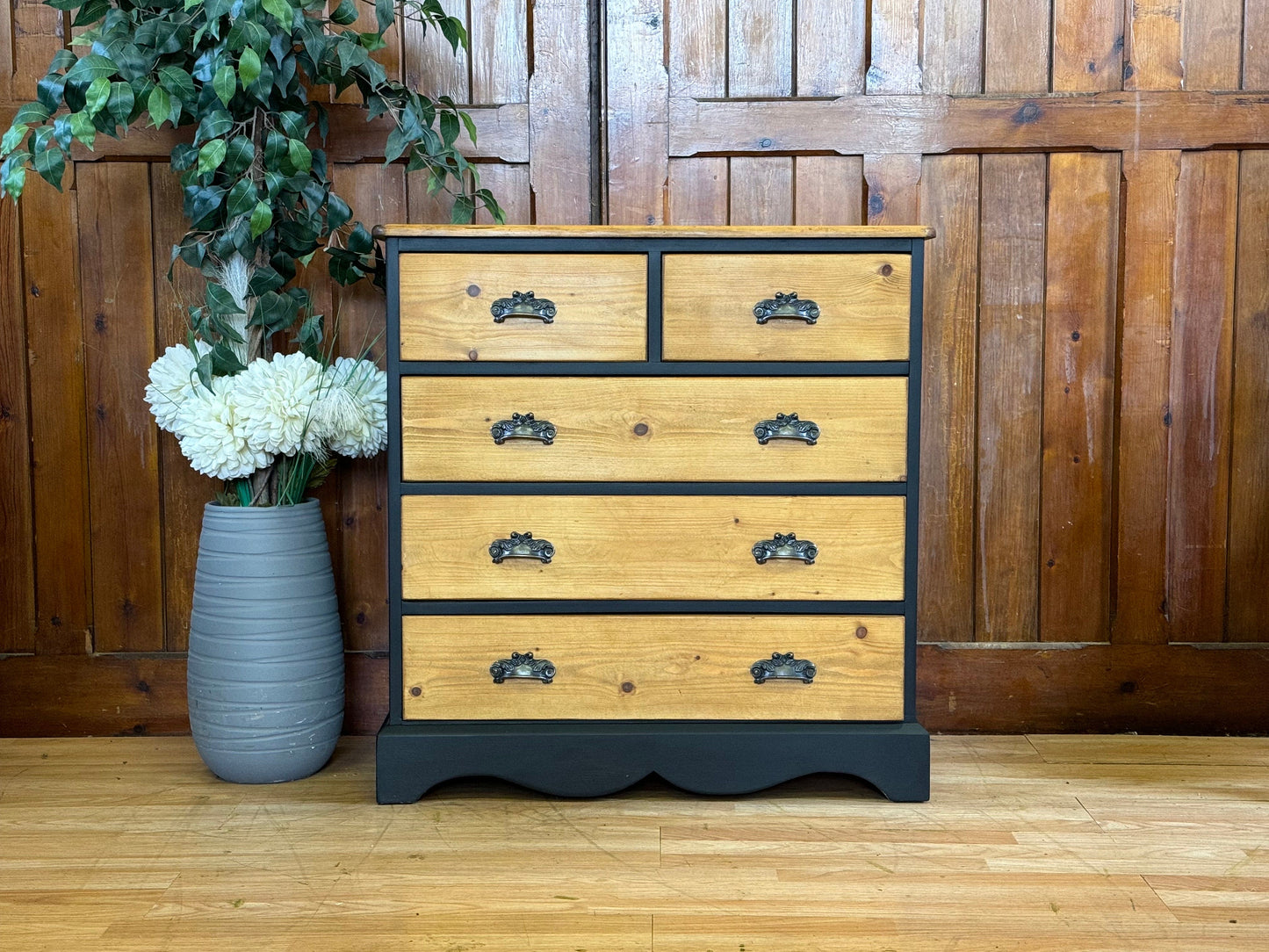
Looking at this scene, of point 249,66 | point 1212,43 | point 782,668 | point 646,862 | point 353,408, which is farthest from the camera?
point 1212,43

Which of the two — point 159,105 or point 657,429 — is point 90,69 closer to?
point 159,105

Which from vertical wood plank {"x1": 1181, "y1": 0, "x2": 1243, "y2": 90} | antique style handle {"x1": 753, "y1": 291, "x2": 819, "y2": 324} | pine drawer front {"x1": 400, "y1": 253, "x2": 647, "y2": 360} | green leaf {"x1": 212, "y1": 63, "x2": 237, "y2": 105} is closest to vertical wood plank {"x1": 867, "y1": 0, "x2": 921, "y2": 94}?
vertical wood plank {"x1": 1181, "y1": 0, "x2": 1243, "y2": 90}

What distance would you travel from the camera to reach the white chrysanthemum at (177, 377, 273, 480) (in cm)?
177

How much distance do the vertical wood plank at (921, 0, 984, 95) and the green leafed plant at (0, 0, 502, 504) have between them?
0.95 m

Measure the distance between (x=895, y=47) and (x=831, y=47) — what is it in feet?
0.43

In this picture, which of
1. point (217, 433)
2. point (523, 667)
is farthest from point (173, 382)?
point (523, 667)

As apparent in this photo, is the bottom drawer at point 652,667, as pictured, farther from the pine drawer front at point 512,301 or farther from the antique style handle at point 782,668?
the pine drawer front at point 512,301

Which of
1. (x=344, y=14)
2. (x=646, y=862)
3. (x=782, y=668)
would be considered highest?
(x=344, y=14)

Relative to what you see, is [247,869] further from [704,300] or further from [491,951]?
[704,300]

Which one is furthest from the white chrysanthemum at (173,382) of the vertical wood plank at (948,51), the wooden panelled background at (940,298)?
the vertical wood plank at (948,51)

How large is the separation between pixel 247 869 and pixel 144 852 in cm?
19

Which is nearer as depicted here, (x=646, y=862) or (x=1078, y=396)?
(x=646, y=862)

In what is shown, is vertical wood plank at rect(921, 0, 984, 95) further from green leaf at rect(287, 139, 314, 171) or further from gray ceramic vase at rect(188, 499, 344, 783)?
gray ceramic vase at rect(188, 499, 344, 783)

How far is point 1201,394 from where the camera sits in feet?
6.97
